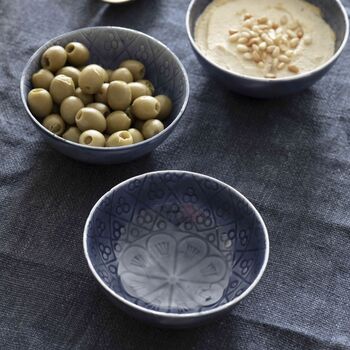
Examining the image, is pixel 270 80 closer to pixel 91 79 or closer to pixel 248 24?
pixel 248 24

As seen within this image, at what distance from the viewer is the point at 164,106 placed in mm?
909

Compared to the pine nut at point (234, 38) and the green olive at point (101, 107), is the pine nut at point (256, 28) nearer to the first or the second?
the pine nut at point (234, 38)

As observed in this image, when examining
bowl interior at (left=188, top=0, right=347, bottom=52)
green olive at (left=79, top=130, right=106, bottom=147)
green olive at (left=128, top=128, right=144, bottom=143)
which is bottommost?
green olive at (left=128, top=128, right=144, bottom=143)

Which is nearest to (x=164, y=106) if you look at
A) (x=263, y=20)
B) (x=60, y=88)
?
(x=60, y=88)

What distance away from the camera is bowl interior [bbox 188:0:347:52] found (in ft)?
3.28

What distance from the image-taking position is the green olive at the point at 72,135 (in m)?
0.86

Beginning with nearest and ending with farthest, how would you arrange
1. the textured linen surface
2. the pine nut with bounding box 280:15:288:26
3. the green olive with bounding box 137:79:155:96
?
the textured linen surface
the green olive with bounding box 137:79:155:96
the pine nut with bounding box 280:15:288:26

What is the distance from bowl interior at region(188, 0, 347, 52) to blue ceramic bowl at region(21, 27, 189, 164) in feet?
0.28

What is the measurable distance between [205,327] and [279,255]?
146 millimetres

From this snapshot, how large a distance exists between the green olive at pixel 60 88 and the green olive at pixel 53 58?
0.11 ft

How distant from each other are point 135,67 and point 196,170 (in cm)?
18

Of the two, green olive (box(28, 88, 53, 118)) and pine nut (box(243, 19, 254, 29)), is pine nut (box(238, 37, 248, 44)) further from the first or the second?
green olive (box(28, 88, 53, 118))

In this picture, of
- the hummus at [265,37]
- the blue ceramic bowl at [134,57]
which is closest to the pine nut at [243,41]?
the hummus at [265,37]

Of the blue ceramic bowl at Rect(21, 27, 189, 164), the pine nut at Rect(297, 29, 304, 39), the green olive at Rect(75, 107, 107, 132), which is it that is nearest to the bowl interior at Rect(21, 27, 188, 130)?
the blue ceramic bowl at Rect(21, 27, 189, 164)
